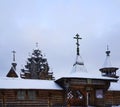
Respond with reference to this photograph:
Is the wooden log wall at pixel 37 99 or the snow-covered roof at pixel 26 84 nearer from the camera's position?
the wooden log wall at pixel 37 99

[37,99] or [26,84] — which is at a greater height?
[26,84]

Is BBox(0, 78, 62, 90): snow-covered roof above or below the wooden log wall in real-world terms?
above

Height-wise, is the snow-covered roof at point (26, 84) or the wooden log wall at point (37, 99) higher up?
the snow-covered roof at point (26, 84)

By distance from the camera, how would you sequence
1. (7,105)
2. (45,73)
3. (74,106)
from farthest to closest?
1. (45,73)
2. (74,106)
3. (7,105)

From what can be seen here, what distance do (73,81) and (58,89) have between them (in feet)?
5.07

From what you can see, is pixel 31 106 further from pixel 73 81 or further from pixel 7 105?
pixel 73 81

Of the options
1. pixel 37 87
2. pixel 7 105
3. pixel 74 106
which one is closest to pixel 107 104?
pixel 74 106

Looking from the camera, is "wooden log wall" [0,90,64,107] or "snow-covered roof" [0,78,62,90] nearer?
"wooden log wall" [0,90,64,107]

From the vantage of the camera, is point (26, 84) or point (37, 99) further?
point (26, 84)

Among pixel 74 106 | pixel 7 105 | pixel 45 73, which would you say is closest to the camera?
pixel 7 105

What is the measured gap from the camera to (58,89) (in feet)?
100

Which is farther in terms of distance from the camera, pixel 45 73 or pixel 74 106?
pixel 45 73

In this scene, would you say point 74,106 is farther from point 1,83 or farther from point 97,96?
point 1,83

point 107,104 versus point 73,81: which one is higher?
point 73,81
